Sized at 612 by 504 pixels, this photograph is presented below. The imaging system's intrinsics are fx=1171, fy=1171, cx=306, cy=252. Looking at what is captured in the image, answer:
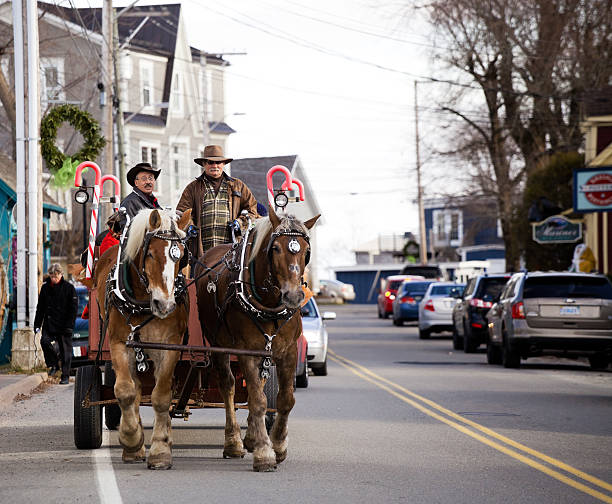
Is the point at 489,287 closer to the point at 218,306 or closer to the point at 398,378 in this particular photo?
the point at 398,378

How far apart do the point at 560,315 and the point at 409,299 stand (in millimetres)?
23257

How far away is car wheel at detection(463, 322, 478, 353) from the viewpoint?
94.3 ft

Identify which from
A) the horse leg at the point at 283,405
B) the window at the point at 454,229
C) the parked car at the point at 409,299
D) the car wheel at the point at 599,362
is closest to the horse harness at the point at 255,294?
the horse leg at the point at 283,405

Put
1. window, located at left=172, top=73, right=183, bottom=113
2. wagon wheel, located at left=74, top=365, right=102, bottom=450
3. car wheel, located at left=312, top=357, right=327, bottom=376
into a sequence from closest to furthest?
wagon wheel, located at left=74, top=365, right=102, bottom=450
car wheel, located at left=312, top=357, right=327, bottom=376
window, located at left=172, top=73, right=183, bottom=113

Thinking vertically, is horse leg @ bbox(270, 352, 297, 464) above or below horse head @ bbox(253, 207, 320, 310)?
below

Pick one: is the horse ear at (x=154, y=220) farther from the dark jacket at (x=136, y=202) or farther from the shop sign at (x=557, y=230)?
the shop sign at (x=557, y=230)

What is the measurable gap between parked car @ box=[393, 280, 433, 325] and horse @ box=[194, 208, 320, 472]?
34454 mm

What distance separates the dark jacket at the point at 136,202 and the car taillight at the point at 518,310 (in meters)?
11.8

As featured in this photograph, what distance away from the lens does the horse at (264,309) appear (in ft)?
31.6

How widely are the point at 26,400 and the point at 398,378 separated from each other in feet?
22.2

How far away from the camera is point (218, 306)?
34.9ft

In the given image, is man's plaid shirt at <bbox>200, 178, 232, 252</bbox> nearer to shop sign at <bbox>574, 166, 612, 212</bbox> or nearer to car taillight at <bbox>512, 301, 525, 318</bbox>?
car taillight at <bbox>512, 301, 525, 318</bbox>

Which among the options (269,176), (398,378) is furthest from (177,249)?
(398,378)

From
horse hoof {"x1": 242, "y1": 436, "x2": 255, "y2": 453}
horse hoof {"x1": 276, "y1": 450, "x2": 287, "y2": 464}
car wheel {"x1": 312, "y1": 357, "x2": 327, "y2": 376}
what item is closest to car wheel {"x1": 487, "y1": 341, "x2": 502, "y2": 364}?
car wheel {"x1": 312, "y1": 357, "x2": 327, "y2": 376}
